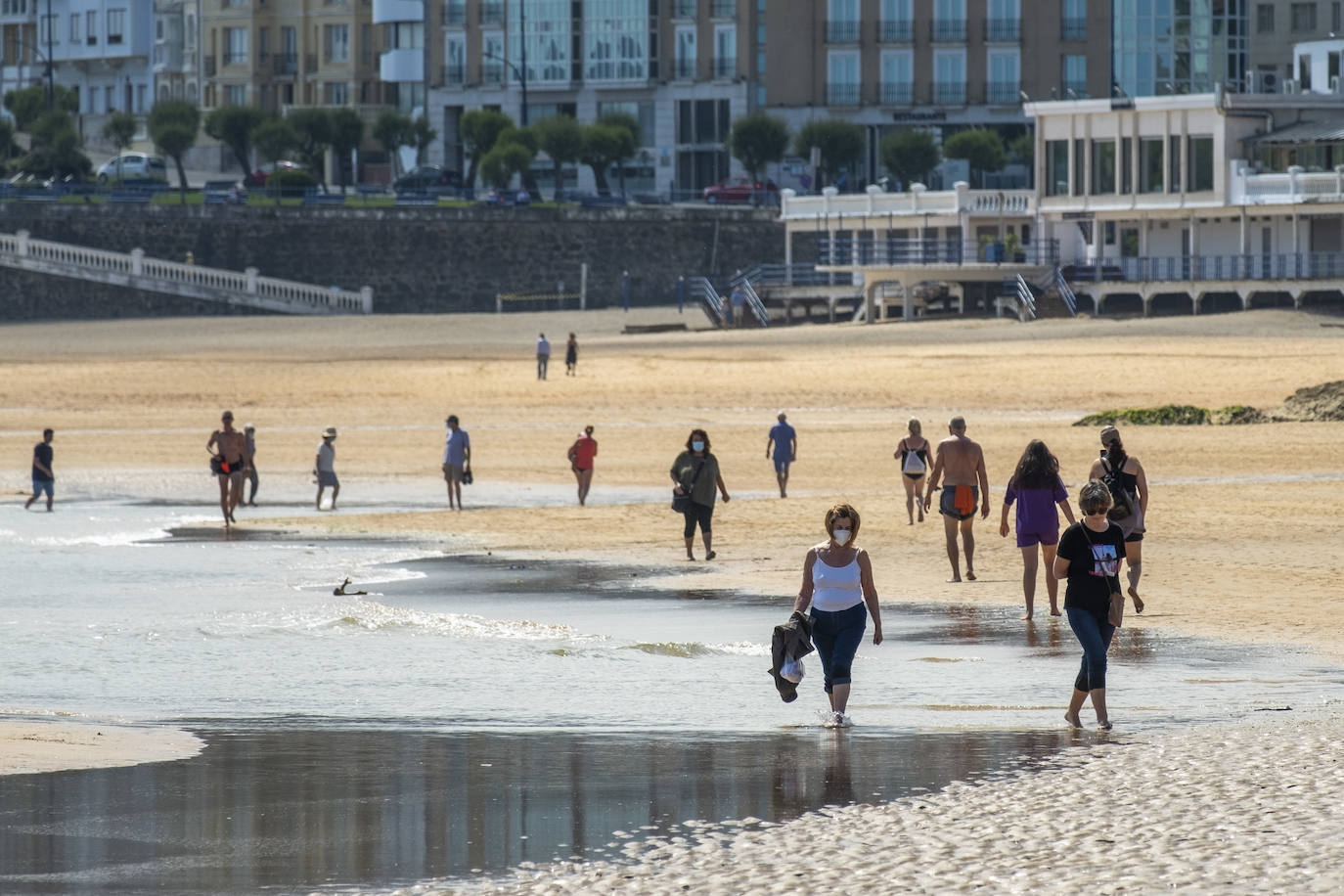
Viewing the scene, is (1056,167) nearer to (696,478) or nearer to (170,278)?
(170,278)

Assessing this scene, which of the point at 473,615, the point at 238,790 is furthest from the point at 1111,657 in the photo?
the point at 238,790

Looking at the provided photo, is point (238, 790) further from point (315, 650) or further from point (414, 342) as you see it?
point (414, 342)

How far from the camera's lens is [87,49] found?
11088 cm

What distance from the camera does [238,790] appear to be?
10531mm

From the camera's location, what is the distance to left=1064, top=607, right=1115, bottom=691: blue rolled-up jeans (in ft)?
38.7

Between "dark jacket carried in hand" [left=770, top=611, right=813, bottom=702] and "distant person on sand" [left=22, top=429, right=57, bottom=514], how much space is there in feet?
56.4

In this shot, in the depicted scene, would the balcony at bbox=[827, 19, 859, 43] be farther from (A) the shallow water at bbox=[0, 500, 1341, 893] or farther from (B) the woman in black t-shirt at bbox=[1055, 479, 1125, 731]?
(B) the woman in black t-shirt at bbox=[1055, 479, 1125, 731]

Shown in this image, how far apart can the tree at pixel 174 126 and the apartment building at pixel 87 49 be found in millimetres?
22355

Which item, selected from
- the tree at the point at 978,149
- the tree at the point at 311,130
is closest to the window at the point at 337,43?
the tree at the point at 311,130

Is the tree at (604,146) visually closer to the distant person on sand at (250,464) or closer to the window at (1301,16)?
the window at (1301,16)

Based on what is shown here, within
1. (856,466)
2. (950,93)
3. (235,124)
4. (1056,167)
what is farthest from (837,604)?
(235,124)

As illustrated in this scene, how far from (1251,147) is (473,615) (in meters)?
50.2

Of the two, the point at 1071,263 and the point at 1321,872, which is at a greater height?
the point at 1071,263

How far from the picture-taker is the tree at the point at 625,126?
8475 cm
